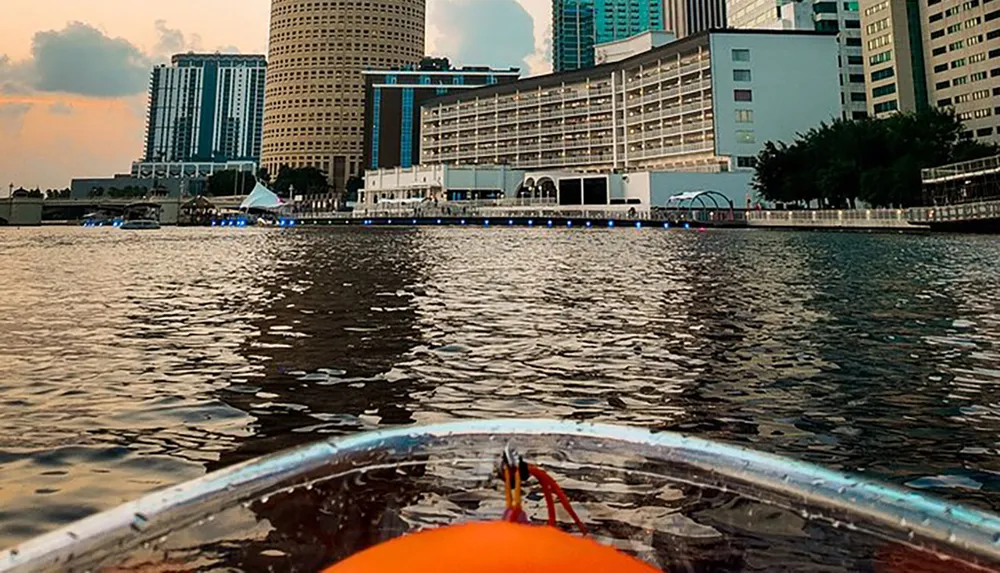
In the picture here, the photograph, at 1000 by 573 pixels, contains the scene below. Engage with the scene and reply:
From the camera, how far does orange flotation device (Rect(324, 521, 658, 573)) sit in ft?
4.38

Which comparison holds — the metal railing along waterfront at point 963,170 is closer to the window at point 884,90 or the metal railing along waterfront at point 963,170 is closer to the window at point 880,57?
the window at point 884,90

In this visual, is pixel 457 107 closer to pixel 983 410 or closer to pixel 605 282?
pixel 605 282

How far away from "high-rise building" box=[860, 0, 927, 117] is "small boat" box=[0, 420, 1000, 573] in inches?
5401

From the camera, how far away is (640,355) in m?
9.38

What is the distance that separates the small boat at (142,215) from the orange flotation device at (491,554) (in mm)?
110221

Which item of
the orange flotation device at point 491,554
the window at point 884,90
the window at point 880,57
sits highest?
the window at point 880,57

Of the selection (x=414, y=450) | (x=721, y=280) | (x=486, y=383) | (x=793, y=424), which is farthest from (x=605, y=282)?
(x=414, y=450)

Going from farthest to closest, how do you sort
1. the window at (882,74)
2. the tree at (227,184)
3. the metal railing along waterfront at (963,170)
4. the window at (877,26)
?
the tree at (227,184) < the window at (877,26) < the window at (882,74) < the metal railing along waterfront at (963,170)

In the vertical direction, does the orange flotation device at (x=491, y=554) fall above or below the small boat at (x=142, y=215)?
above

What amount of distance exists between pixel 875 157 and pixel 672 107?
133 feet

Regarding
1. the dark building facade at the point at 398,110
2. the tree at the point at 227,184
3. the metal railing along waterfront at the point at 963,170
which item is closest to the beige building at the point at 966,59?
the metal railing along waterfront at the point at 963,170

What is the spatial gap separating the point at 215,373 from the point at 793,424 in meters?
6.83

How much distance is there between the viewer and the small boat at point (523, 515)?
1607mm

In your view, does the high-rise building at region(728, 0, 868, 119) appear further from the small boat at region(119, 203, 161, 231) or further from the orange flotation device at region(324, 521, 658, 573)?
the orange flotation device at region(324, 521, 658, 573)
